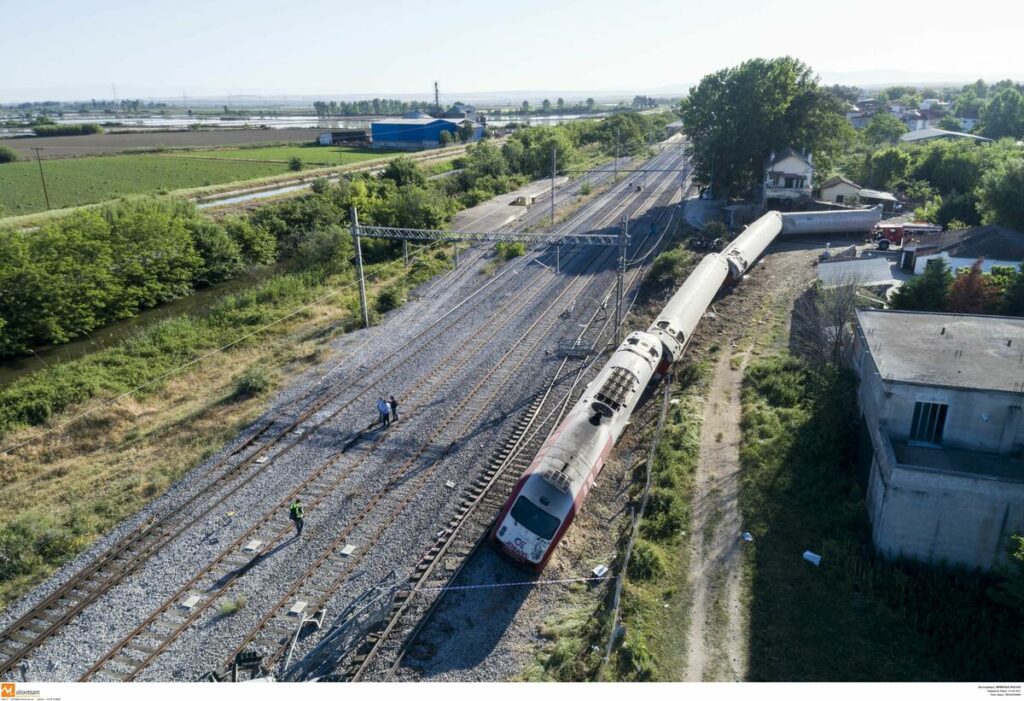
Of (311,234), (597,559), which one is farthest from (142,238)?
(597,559)

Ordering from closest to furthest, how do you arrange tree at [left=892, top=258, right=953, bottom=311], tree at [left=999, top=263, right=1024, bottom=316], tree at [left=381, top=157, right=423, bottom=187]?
tree at [left=999, top=263, right=1024, bottom=316], tree at [left=892, top=258, right=953, bottom=311], tree at [left=381, top=157, right=423, bottom=187]

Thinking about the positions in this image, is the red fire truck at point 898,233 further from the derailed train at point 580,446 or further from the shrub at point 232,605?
the shrub at point 232,605

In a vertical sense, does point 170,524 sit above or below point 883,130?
below

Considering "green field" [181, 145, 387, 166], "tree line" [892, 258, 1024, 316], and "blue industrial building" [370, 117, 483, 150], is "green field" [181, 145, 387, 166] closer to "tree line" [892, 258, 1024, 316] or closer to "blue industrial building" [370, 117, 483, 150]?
"blue industrial building" [370, 117, 483, 150]

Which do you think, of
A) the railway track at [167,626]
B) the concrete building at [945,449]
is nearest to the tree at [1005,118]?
the concrete building at [945,449]

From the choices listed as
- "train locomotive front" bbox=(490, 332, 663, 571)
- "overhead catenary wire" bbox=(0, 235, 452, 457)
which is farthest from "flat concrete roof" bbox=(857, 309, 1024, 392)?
"overhead catenary wire" bbox=(0, 235, 452, 457)

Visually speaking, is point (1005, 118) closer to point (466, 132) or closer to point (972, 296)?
point (466, 132)

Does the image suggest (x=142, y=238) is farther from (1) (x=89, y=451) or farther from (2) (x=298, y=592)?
(2) (x=298, y=592)

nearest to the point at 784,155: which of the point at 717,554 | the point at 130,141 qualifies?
the point at 717,554
